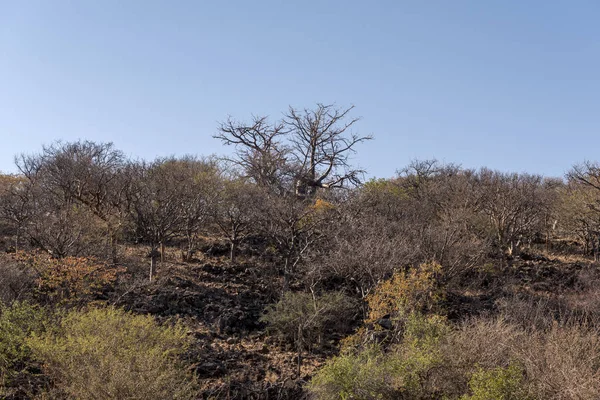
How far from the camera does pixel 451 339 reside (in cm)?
1112

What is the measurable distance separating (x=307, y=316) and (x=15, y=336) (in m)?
8.02

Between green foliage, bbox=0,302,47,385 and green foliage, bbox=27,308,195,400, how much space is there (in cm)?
37

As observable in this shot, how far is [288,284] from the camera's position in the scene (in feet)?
60.4

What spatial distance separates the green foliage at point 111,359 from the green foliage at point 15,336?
371 mm

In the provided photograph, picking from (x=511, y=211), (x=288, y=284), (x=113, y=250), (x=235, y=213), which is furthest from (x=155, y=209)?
(x=511, y=211)

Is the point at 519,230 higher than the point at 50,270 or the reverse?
higher

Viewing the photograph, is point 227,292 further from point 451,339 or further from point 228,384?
point 451,339

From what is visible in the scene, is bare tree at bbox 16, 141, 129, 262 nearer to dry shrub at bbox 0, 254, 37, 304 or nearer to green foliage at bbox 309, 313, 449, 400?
Answer: dry shrub at bbox 0, 254, 37, 304

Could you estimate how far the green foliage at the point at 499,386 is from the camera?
862cm

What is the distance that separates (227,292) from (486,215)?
14414 mm

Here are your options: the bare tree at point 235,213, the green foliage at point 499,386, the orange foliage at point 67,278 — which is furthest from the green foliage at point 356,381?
the bare tree at point 235,213

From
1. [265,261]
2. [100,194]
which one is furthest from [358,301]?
[100,194]

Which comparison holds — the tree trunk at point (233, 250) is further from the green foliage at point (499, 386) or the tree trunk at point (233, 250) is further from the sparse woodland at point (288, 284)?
the green foliage at point (499, 386)

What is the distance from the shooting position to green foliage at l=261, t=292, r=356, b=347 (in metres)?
15.3
